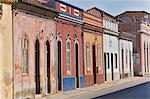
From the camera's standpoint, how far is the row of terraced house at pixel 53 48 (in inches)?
672

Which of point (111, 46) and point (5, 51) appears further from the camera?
point (111, 46)

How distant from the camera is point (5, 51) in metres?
15.5

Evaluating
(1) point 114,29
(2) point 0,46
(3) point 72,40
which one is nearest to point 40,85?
(3) point 72,40

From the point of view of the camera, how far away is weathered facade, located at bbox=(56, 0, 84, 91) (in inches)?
1161

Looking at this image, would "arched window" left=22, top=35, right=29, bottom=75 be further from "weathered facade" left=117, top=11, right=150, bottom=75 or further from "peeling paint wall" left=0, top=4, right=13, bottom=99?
"weathered facade" left=117, top=11, right=150, bottom=75

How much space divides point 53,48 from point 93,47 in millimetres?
9762

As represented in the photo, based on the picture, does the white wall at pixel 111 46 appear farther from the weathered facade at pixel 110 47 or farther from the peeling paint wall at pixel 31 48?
the peeling paint wall at pixel 31 48

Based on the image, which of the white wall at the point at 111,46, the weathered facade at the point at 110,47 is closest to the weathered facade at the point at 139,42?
the weathered facade at the point at 110,47

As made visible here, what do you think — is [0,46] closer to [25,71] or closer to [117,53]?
[25,71]

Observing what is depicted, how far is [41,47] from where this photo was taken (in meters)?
26.5

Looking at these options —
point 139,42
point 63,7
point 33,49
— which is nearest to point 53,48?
point 33,49

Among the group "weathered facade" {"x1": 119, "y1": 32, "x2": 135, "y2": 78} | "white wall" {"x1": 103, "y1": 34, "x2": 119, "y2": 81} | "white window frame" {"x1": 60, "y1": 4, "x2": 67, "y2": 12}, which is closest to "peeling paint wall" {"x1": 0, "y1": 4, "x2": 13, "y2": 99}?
"white window frame" {"x1": 60, "y1": 4, "x2": 67, "y2": 12}

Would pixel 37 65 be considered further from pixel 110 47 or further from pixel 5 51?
pixel 110 47

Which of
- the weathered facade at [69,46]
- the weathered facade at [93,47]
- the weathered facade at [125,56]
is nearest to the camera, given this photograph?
the weathered facade at [69,46]
